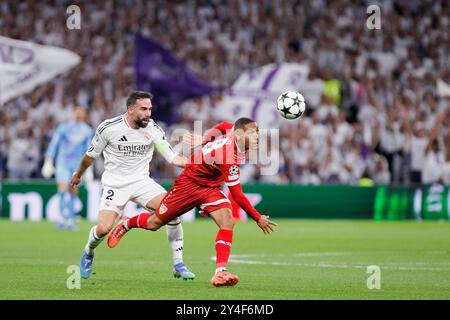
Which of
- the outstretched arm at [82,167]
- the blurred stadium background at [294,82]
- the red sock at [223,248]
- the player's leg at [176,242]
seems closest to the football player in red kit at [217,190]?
the red sock at [223,248]

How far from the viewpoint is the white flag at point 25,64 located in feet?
82.2

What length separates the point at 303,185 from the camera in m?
26.8

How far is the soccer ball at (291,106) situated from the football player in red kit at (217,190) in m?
1.67

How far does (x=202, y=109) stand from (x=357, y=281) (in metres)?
16.1

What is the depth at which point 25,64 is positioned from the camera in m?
25.5

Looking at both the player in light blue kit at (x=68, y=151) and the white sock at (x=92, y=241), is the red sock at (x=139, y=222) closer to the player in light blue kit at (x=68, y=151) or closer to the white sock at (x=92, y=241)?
the white sock at (x=92, y=241)

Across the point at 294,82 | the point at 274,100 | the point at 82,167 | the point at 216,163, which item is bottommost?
the point at 82,167

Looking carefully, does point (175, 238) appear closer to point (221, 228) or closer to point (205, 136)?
point (221, 228)

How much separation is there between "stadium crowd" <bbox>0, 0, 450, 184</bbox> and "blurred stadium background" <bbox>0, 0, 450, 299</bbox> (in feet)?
0.15

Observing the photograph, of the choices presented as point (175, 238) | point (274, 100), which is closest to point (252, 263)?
point (175, 238)

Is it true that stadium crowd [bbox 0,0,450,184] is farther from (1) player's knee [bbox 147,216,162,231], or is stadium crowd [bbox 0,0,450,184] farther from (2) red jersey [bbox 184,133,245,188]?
(2) red jersey [bbox 184,133,245,188]

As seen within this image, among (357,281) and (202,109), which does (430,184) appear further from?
(357,281)

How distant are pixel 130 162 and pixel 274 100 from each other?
13.2 m
